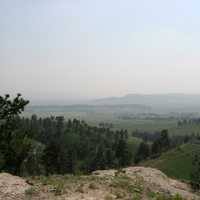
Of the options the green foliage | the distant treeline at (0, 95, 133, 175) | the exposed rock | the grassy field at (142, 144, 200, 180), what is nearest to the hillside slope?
the exposed rock

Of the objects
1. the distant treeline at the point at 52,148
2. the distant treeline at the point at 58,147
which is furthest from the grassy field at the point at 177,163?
the distant treeline at the point at 52,148

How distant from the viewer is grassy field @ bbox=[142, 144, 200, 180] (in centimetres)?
6799

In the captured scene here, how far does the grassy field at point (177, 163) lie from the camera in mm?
67988

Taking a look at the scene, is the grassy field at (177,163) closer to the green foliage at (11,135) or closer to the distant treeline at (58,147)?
the distant treeline at (58,147)

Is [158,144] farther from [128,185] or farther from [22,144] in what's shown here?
[128,185]

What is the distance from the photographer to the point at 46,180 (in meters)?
16.6

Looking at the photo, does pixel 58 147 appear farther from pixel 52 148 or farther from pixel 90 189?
pixel 90 189

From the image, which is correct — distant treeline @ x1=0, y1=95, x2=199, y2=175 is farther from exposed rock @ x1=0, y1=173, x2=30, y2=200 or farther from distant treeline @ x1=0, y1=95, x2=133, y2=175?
exposed rock @ x1=0, y1=173, x2=30, y2=200

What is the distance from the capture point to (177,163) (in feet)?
246

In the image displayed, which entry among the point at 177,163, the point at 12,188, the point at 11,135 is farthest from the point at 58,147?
the point at 12,188

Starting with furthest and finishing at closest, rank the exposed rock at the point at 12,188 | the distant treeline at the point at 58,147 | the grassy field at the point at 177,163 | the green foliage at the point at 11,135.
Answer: the grassy field at the point at 177,163, the distant treeline at the point at 58,147, the green foliage at the point at 11,135, the exposed rock at the point at 12,188

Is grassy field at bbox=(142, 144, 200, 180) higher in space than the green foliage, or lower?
lower

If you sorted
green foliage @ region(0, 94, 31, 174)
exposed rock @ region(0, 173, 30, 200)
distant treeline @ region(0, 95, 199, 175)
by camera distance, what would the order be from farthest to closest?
distant treeline @ region(0, 95, 199, 175), green foliage @ region(0, 94, 31, 174), exposed rock @ region(0, 173, 30, 200)

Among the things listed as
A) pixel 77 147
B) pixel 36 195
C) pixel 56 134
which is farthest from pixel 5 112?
pixel 56 134
